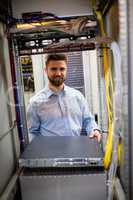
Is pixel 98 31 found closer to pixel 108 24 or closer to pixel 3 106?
pixel 108 24

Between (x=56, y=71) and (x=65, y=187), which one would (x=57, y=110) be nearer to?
(x=56, y=71)

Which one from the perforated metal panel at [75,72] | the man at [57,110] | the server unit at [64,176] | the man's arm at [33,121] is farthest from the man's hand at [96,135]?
the perforated metal panel at [75,72]

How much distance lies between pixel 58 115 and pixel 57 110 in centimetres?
5

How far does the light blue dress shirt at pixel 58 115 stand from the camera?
175 centimetres

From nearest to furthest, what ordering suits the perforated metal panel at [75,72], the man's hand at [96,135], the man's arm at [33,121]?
the man's hand at [96,135] → the man's arm at [33,121] → the perforated metal panel at [75,72]

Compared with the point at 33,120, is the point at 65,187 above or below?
below

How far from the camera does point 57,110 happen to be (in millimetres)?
1792

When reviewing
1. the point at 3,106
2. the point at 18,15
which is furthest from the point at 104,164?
the point at 18,15

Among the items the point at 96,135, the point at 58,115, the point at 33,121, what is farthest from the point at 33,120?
the point at 96,135

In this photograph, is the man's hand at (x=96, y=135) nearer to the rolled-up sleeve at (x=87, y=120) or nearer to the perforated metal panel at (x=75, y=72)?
the rolled-up sleeve at (x=87, y=120)

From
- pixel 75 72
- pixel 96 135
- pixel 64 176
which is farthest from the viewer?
pixel 75 72

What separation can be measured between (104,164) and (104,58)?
58 centimetres

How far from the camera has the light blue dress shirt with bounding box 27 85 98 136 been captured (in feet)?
5.74

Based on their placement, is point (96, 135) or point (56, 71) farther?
point (56, 71)
